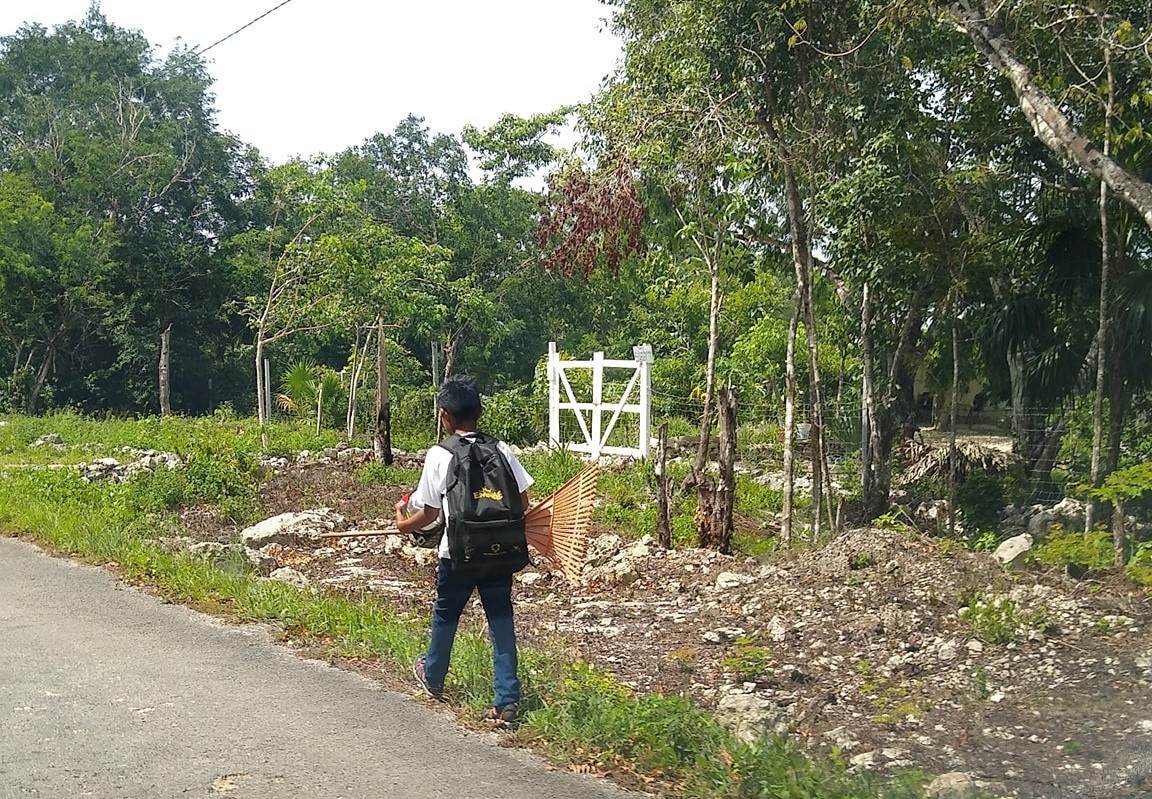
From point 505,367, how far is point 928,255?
25527 mm

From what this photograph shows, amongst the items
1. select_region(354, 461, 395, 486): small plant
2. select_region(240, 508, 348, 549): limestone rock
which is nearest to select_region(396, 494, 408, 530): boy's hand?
select_region(240, 508, 348, 549): limestone rock

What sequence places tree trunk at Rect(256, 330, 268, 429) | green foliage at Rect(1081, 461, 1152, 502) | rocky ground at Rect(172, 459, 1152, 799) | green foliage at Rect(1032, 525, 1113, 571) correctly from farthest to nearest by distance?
tree trunk at Rect(256, 330, 268, 429)
green foliage at Rect(1032, 525, 1113, 571)
green foliage at Rect(1081, 461, 1152, 502)
rocky ground at Rect(172, 459, 1152, 799)

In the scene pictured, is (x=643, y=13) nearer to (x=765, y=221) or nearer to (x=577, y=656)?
(x=765, y=221)

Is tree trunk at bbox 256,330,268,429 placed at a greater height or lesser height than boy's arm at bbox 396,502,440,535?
greater

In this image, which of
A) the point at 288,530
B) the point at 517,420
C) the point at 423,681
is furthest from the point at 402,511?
the point at 517,420

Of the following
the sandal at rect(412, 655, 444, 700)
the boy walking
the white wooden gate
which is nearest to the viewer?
the boy walking

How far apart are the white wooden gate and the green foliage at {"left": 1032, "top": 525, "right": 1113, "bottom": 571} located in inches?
399

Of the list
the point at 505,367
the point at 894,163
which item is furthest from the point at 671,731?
the point at 505,367

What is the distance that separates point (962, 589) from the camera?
7383 millimetres

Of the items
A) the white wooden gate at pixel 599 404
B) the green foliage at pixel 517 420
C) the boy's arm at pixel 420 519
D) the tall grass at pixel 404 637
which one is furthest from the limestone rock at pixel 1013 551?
the green foliage at pixel 517 420

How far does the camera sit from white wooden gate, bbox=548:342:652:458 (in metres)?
18.0

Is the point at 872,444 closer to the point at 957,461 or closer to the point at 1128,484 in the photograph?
the point at 957,461

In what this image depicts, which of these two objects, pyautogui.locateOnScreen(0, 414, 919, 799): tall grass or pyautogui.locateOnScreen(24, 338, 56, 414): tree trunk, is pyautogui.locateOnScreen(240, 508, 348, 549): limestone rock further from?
pyautogui.locateOnScreen(24, 338, 56, 414): tree trunk

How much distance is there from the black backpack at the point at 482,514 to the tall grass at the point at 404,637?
0.79 m
